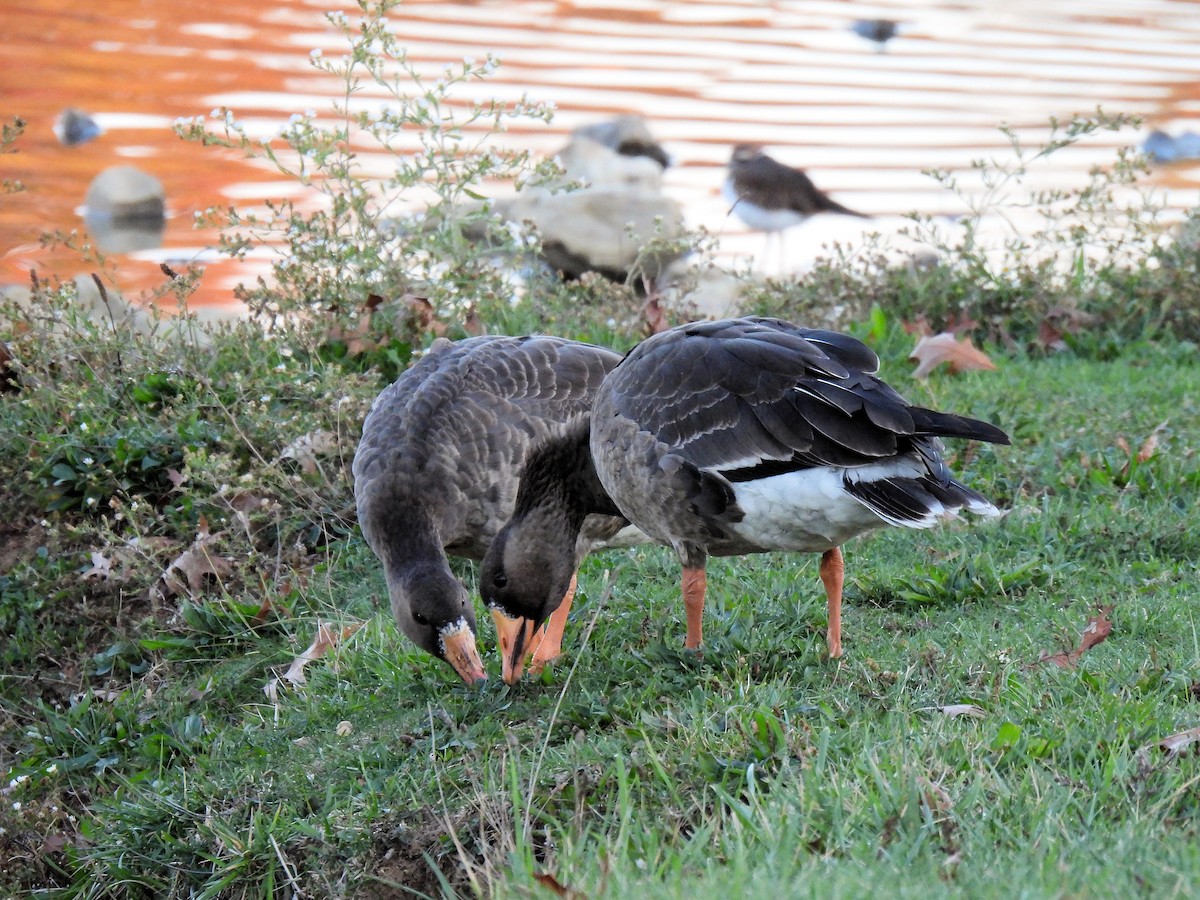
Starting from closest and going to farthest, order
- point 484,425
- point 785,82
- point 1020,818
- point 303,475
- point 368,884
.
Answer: point 1020,818
point 368,884
point 484,425
point 303,475
point 785,82

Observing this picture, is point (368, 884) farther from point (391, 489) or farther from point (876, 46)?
point (876, 46)

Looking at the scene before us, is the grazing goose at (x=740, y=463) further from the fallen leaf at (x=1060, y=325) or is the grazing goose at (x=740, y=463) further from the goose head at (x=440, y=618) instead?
the fallen leaf at (x=1060, y=325)

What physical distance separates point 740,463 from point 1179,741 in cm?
157

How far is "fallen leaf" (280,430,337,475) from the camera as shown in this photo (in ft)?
22.0

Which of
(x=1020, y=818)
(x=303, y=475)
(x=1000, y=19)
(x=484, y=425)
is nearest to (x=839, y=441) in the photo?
(x=1020, y=818)

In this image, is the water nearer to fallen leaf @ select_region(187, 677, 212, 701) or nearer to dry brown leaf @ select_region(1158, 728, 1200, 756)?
fallen leaf @ select_region(187, 677, 212, 701)

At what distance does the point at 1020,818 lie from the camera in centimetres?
341

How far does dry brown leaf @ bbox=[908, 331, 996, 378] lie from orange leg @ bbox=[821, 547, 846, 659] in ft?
10.3

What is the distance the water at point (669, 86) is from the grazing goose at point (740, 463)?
6.19 m

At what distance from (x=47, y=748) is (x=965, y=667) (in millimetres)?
3631

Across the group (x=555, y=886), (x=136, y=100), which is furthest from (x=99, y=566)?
(x=136, y=100)

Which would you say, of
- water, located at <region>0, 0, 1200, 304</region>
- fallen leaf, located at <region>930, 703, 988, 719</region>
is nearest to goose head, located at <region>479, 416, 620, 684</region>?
fallen leaf, located at <region>930, 703, 988, 719</region>

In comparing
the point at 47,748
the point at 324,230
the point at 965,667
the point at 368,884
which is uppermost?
the point at 324,230

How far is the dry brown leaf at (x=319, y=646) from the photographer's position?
5555mm
